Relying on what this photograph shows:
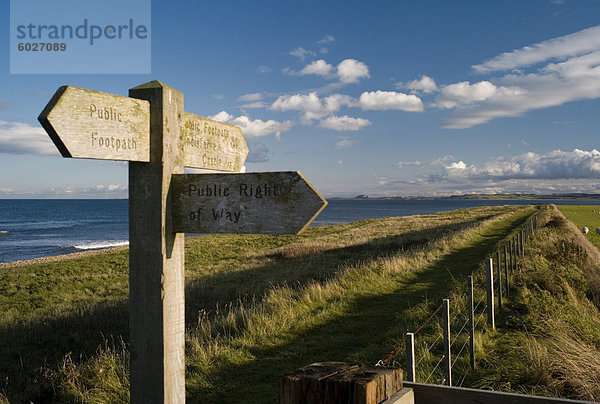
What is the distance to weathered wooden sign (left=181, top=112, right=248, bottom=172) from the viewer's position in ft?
10.7

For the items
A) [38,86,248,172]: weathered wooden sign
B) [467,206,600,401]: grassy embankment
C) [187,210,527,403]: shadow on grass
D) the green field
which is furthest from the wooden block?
the green field

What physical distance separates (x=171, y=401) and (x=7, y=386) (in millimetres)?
5369

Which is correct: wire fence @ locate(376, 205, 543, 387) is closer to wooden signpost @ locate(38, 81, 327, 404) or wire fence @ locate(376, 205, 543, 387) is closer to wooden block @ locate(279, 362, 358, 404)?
wooden signpost @ locate(38, 81, 327, 404)

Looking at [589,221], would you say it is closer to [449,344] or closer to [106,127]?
[449,344]

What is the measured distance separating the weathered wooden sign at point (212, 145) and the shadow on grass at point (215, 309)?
11.3 ft

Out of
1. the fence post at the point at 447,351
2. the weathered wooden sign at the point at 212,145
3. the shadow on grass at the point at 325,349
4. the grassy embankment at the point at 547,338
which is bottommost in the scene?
the shadow on grass at the point at 325,349

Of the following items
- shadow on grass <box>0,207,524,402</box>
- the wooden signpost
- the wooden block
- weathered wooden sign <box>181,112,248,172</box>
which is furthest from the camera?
shadow on grass <box>0,207,524,402</box>

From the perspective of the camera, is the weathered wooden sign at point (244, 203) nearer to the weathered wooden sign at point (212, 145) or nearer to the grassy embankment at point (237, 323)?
the weathered wooden sign at point (212, 145)

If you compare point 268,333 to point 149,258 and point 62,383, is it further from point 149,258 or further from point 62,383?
point 149,258

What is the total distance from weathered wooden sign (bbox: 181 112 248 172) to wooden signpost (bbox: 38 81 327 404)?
141mm

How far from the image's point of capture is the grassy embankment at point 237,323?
588cm

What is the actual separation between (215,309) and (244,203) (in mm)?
9382

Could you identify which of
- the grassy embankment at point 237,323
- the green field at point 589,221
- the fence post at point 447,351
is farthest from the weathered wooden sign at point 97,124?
the green field at point 589,221

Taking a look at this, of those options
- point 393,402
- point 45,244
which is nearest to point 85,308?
point 393,402
